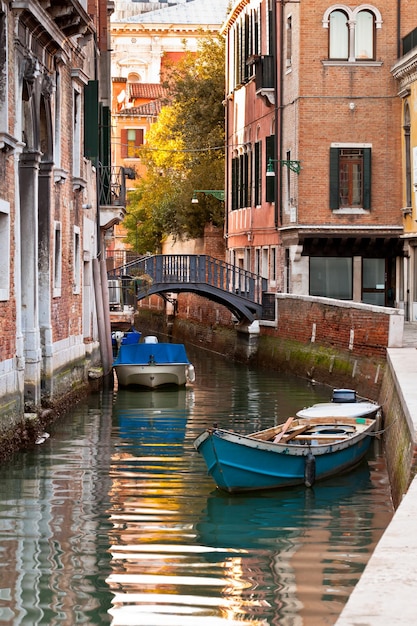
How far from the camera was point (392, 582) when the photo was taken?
6758 millimetres

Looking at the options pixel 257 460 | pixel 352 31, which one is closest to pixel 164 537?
pixel 257 460

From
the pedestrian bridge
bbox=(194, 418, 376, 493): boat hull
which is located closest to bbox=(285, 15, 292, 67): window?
the pedestrian bridge

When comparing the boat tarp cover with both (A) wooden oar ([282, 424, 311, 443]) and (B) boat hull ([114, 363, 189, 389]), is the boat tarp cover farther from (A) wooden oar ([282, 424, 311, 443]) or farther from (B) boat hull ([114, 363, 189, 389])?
(A) wooden oar ([282, 424, 311, 443])

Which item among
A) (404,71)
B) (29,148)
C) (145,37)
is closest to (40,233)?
(29,148)

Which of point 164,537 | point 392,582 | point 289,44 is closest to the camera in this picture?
point 392,582

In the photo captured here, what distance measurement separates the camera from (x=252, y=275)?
32.8m

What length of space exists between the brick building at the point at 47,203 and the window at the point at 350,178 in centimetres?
571

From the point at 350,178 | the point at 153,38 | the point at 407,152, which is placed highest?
the point at 153,38

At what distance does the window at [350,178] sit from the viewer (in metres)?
29.7

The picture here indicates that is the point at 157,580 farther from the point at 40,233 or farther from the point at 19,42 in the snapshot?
the point at 40,233

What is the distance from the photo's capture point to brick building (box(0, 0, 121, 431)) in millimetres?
15672

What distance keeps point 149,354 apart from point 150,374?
52 centimetres

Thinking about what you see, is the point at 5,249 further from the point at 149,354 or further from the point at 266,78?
the point at 266,78

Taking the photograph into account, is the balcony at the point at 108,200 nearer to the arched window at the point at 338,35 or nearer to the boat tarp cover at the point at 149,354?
the boat tarp cover at the point at 149,354
